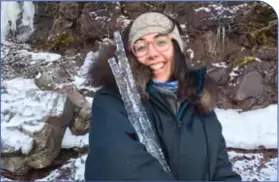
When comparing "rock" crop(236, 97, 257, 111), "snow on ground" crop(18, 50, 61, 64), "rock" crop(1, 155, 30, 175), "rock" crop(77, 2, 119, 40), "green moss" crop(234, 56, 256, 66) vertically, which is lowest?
"rock" crop(1, 155, 30, 175)

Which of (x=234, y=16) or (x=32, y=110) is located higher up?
(x=234, y=16)

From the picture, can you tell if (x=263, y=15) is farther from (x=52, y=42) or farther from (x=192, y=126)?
(x=52, y=42)

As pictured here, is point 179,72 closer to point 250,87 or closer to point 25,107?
point 250,87

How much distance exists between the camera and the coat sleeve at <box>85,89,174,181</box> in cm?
94

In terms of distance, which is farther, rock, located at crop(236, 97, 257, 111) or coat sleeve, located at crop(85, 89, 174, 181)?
rock, located at crop(236, 97, 257, 111)

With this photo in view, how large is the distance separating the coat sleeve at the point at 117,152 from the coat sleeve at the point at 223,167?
0.12 metres

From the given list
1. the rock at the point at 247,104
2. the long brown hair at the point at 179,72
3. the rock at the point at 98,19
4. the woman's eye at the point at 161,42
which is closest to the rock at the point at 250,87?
the rock at the point at 247,104

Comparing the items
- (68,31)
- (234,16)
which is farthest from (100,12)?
(234,16)

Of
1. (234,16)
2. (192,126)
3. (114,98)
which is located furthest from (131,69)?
(234,16)

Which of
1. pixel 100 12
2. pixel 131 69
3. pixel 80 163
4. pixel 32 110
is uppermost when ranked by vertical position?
pixel 100 12

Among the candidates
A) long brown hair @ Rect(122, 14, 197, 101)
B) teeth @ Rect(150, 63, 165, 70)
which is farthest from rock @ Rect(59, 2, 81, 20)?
teeth @ Rect(150, 63, 165, 70)

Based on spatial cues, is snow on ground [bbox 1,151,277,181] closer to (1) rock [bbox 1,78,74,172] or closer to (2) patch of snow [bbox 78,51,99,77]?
(1) rock [bbox 1,78,74,172]

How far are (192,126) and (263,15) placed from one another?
1.10 feet

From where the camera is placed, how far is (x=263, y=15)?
1040 mm
